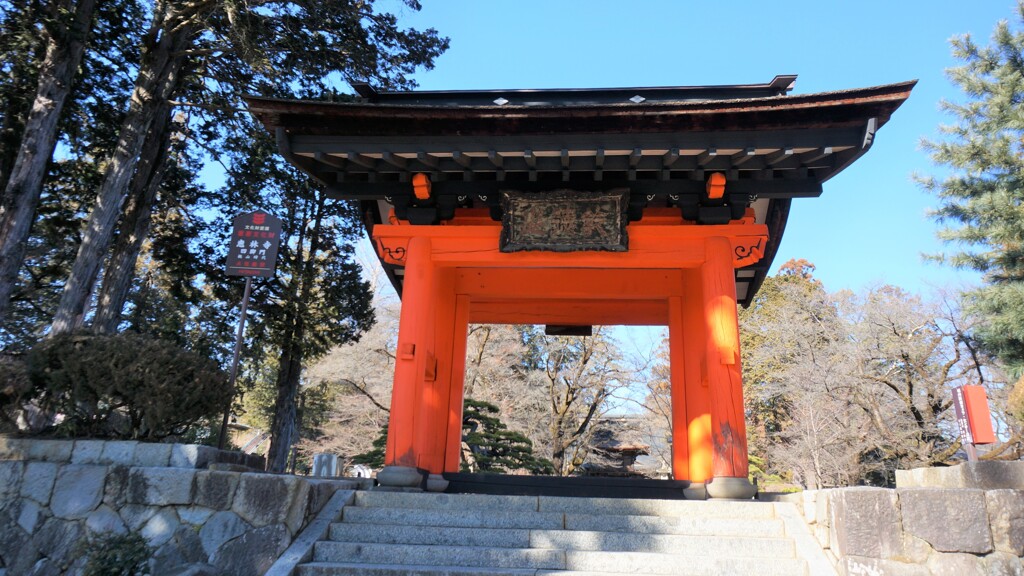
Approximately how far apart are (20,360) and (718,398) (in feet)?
19.9

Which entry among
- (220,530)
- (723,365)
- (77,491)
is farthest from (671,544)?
(77,491)

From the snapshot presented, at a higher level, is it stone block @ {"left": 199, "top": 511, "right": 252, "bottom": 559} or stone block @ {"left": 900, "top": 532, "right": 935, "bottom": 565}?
stone block @ {"left": 900, "top": 532, "right": 935, "bottom": 565}

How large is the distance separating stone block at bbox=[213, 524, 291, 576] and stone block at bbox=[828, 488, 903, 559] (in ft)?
11.9

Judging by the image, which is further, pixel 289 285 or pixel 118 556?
pixel 289 285

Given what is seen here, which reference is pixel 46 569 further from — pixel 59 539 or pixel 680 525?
pixel 680 525

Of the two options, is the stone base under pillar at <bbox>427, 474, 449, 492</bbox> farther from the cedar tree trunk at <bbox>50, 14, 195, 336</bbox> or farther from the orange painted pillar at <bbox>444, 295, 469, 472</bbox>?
the cedar tree trunk at <bbox>50, 14, 195, 336</bbox>

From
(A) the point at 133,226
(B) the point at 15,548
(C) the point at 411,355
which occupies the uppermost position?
(A) the point at 133,226

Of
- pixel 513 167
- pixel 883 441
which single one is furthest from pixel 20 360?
pixel 883 441

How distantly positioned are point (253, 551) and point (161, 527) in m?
0.76

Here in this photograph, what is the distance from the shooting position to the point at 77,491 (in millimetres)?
4438

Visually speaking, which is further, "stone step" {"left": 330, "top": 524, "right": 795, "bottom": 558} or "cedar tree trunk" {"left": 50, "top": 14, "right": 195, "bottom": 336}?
"cedar tree trunk" {"left": 50, "top": 14, "right": 195, "bottom": 336}

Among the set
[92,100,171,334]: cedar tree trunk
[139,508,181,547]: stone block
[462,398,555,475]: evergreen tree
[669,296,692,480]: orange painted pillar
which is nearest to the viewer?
[139,508,181,547]: stone block

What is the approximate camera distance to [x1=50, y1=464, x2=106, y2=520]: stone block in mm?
A: 4402

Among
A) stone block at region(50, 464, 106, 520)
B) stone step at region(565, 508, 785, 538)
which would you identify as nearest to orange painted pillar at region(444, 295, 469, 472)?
stone step at region(565, 508, 785, 538)
